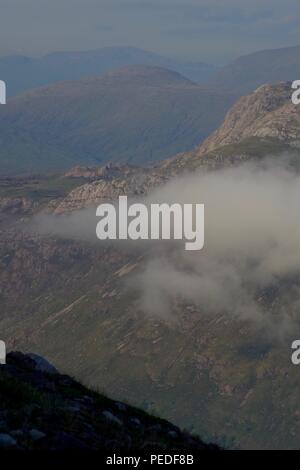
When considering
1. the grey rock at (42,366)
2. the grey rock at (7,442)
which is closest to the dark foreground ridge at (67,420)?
the grey rock at (7,442)

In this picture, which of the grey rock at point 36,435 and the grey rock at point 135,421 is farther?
the grey rock at point 135,421

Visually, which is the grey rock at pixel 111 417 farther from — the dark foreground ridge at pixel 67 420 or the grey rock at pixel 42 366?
the grey rock at pixel 42 366

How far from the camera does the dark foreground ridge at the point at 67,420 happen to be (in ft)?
92.2

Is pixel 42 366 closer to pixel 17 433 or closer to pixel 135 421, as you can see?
pixel 135 421

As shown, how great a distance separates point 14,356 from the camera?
1865 inches

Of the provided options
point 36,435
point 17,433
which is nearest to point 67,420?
point 36,435

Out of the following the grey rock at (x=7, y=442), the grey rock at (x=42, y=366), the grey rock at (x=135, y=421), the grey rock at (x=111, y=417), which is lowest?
the grey rock at (x=135, y=421)

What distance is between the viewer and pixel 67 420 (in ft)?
106

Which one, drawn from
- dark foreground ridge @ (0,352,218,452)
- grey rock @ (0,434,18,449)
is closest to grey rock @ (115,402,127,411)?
dark foreground ridge @ (0,352,218,452)

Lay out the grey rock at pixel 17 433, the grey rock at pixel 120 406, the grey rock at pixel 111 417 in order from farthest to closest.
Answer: the grey rock at pixel 120 406
the grey rock at pixel 111 417
the grey rock at pixel 17 433
